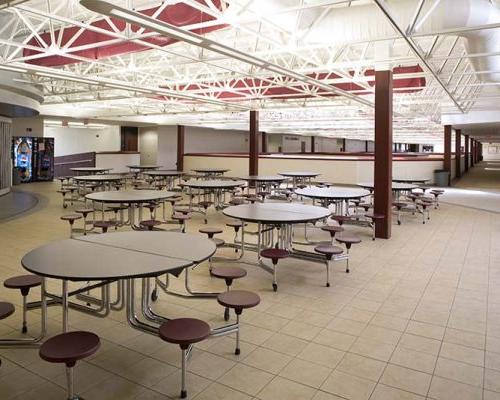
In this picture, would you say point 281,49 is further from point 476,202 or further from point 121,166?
point 121,166

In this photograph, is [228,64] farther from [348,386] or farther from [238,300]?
[348,386]

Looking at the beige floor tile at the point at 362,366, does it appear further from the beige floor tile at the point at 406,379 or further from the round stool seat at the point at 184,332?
the round stool seat at the point at 184,332

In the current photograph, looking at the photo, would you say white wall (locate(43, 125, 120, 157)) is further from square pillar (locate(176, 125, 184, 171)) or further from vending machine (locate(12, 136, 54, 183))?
vending machine (locate(12, 136, 54, 183))

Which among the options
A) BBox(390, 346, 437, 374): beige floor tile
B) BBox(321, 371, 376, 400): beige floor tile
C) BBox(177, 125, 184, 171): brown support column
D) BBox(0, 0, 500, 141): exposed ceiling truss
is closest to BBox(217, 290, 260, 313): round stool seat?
BBox(321, 371, 376, 400): beige floor tile

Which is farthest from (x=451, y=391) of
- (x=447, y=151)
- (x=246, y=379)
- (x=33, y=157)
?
(x=33, y=157)

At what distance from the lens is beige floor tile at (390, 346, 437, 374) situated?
3098 millimetres

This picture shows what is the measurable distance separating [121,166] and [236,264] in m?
17.8

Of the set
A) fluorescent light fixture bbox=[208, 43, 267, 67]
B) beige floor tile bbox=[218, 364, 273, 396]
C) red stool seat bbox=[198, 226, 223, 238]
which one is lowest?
beige floor tile bbox=[218, 364, 273, 396]

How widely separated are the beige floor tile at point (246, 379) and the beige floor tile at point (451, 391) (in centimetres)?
108

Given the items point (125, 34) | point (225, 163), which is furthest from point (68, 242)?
point (225, 163)

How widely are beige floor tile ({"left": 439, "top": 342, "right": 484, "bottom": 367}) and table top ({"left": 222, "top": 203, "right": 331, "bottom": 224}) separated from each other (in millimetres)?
1998

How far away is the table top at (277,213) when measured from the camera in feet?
16.0

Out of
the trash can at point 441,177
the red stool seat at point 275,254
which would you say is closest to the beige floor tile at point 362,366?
the red stool seat at point 275,254

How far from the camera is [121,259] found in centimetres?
300
